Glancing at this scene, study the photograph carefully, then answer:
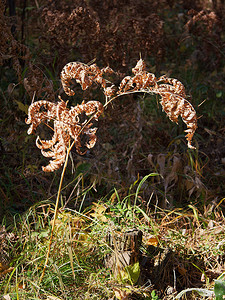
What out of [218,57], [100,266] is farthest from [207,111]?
[100,266]

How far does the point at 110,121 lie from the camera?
11.9 feet

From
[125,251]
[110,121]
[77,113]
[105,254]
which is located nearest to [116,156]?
[110,121]

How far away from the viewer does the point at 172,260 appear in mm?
2660

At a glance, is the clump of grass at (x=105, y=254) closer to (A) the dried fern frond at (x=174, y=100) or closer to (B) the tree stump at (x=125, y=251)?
(B) the tree stump at (x=125, y=251)

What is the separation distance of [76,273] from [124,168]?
130 centimetres

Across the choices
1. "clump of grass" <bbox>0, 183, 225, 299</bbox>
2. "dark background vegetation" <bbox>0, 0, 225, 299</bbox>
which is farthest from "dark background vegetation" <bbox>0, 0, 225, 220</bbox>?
"clump of grass" <bbox>0, 183, 225, 299</bbox>

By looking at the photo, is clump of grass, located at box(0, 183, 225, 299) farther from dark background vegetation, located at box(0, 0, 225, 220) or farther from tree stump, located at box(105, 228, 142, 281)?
dark background vegetation, located at box(0, 0, 225, 220)

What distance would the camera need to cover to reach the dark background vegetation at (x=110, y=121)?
3.27 metres

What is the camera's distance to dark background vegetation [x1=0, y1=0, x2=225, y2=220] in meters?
3.27

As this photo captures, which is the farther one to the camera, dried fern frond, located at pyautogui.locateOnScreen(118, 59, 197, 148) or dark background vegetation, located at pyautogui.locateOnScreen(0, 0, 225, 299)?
dark background vegetation, located at pyautogui.locateOnScreen(0, 0, 225, 299)

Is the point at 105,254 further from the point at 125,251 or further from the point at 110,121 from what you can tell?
the point at 110,121

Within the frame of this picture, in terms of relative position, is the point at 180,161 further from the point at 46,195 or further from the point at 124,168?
the point at 46,195

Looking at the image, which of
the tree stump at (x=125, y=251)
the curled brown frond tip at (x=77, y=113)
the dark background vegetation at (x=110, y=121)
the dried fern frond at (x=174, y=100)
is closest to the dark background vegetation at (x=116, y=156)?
the dark background vegetation at (x=110, y=121)

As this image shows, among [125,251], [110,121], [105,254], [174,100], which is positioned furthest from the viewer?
[110,121]
